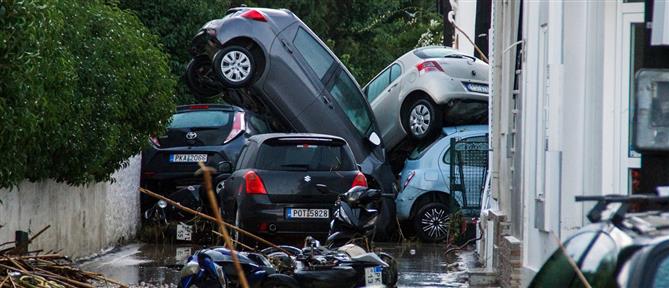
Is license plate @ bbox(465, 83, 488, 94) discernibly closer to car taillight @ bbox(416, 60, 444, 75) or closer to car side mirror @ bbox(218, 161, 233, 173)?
car taillight @ bbox(416, 60, 444, 75)

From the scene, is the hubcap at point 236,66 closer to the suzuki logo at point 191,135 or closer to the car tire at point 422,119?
the suzuki logo at point 191,135

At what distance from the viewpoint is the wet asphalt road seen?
14.6 meters

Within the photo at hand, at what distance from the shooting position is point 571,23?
36.0 feet

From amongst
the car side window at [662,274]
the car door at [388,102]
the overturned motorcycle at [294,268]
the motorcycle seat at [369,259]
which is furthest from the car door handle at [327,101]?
the car side window at [662,274]

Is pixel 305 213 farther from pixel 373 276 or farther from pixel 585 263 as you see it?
pixel 585 263

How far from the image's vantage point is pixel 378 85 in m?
23.8

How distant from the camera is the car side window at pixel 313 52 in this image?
2075cm

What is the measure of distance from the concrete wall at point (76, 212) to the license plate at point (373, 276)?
3.56m

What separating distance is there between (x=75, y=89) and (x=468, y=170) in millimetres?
7161

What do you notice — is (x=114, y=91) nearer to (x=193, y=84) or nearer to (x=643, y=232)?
(x=193, y=84)

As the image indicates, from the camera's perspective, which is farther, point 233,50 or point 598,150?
point 233,50

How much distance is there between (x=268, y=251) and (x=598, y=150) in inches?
107

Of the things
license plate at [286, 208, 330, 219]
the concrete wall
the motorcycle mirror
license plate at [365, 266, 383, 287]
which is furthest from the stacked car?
license plate at [365, 266, 383, 287]

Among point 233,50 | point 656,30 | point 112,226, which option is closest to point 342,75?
point 233,50
